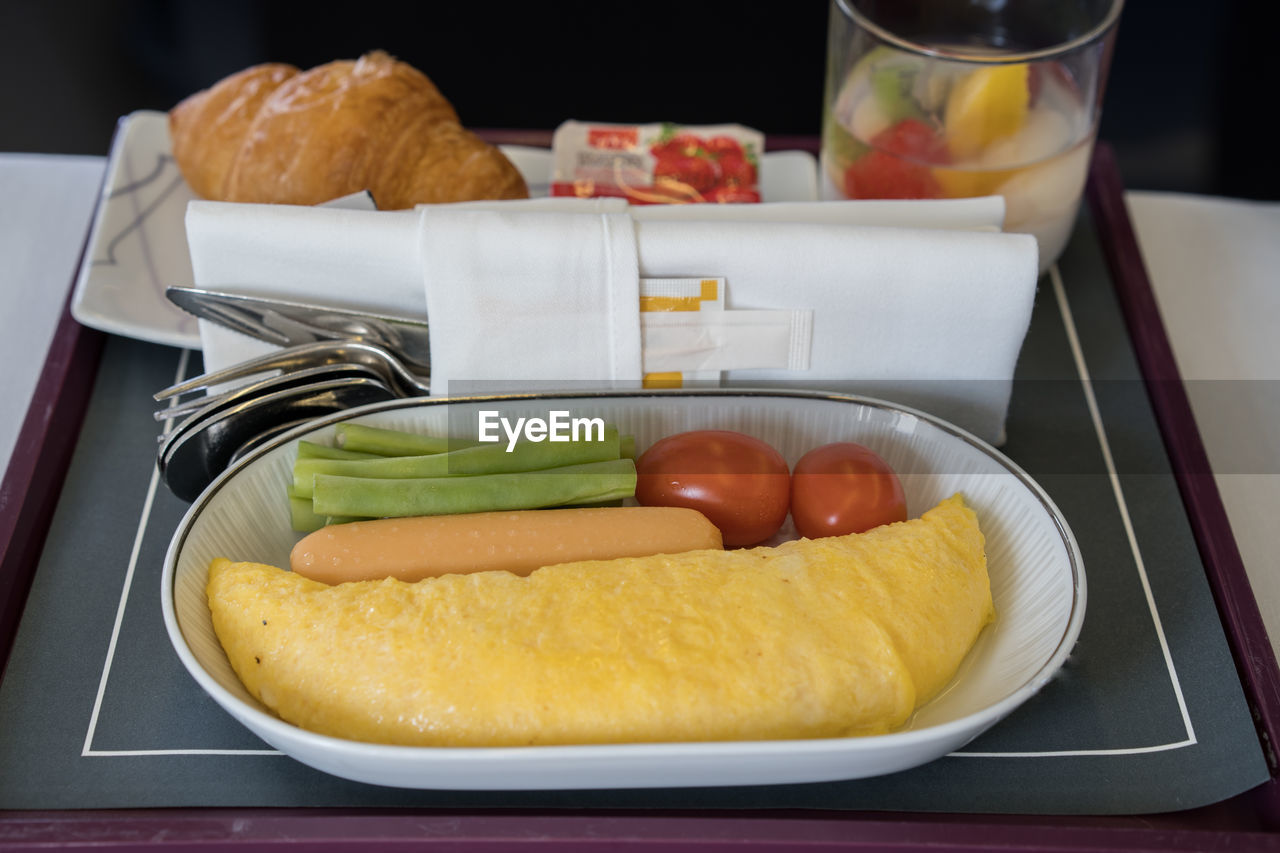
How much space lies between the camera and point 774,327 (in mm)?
1166

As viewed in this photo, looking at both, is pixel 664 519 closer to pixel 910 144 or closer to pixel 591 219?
pixel 591 219

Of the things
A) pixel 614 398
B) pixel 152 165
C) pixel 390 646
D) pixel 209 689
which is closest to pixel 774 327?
pixel 614 398

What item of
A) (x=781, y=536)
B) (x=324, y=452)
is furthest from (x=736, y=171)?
(x=324, y=452)

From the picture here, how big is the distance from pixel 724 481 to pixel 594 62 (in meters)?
1.32

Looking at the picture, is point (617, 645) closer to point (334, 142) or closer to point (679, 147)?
point (334, 142)

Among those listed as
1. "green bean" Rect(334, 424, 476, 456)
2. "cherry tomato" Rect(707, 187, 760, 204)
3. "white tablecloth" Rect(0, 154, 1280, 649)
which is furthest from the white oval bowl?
"cherry tomato" Rect(707, 187, 760, 204)

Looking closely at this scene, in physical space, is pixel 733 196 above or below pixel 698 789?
above

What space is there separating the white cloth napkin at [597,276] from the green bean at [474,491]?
14cm

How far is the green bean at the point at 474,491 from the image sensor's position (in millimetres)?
1030

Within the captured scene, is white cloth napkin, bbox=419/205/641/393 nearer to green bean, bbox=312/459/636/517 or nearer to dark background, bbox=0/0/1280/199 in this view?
green bean, bbox=312/459/636/517

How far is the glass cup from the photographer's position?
1299 millimetres

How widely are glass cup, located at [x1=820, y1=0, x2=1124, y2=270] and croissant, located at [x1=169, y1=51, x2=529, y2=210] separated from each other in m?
0.43

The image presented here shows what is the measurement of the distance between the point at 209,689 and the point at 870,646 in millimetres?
504

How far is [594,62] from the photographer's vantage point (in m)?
2.15
